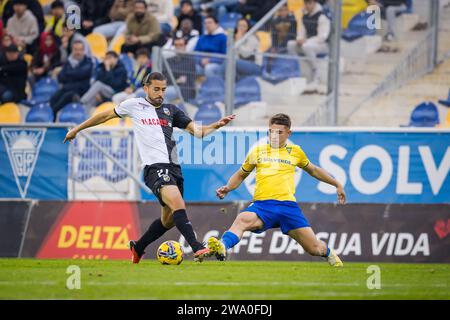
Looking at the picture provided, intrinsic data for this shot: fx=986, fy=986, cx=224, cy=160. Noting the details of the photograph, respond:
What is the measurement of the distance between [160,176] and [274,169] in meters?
1.42

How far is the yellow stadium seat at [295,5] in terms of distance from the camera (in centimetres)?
1933

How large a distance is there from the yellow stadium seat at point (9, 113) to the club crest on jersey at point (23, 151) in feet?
15.9

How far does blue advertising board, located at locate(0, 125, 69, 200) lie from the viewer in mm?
17688

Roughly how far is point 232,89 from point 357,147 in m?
2.54

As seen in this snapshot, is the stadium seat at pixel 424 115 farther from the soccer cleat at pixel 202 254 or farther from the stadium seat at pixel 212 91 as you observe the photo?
the soccer cleat at pixel 202 254

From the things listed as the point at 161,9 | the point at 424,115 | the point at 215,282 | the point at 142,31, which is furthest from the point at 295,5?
the point at 215,282

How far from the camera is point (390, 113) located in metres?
20.7

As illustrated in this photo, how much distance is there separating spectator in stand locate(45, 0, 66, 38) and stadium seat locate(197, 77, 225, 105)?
19.5 feet

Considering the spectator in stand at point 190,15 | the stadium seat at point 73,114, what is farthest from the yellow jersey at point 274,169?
the spectator in stand at point 190,15

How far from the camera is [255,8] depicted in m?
22.5

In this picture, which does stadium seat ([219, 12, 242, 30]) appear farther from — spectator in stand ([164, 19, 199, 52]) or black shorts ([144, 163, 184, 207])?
black shorts ([144, 163, 184, 207])

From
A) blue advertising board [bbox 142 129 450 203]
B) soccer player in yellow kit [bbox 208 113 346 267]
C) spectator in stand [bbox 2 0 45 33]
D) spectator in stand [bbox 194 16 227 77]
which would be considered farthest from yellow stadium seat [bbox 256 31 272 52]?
soccer player in yellow kit [bbox 208 113 346 267]
